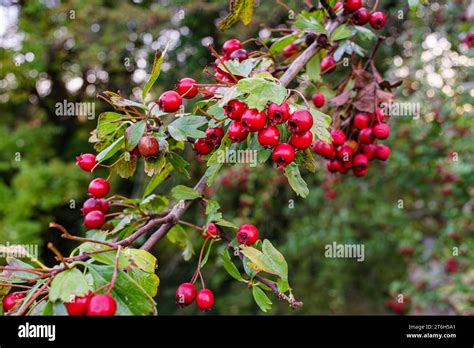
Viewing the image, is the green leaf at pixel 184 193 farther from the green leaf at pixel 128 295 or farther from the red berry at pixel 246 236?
the green leaf at pixel 128 295

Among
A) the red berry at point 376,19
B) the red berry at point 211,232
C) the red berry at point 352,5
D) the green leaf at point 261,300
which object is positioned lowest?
the green leaf at point 261,300

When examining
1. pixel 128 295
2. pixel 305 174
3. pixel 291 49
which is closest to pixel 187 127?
pixel 128 295

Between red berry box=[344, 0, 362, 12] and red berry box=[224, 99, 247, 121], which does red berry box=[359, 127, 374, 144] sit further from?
A: red berry box=[224, 99, 247, 121]

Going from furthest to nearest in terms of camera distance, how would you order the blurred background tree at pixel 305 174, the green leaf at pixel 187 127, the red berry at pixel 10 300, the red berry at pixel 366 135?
the blurred background tree at pixel 305 174 < the red berry at pixel 366 135 < the green leaf at pixel 187 127 < the red berry at pixel 10 300

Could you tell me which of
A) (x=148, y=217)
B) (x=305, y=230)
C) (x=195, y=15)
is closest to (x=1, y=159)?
(x=195, y=15)

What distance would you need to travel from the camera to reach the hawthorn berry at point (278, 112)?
90 cm

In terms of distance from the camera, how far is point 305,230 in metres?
4.07

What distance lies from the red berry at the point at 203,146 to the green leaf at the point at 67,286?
0.40m

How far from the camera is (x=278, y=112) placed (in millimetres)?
897

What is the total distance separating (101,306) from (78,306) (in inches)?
1.8

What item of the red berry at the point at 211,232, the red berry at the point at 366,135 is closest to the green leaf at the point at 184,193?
the red berry at the point at 211,232

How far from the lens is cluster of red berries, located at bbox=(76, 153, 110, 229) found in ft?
3.63

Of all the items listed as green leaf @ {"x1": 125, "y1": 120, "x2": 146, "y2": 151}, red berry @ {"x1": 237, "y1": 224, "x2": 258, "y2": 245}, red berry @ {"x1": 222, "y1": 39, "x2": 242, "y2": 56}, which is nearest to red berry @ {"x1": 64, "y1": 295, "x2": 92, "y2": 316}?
green leaf @ {"x1": 125, "y1": 120, "x2": 146, "y2": 151}

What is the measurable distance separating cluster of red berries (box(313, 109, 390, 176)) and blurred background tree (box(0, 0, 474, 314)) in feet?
4.36
